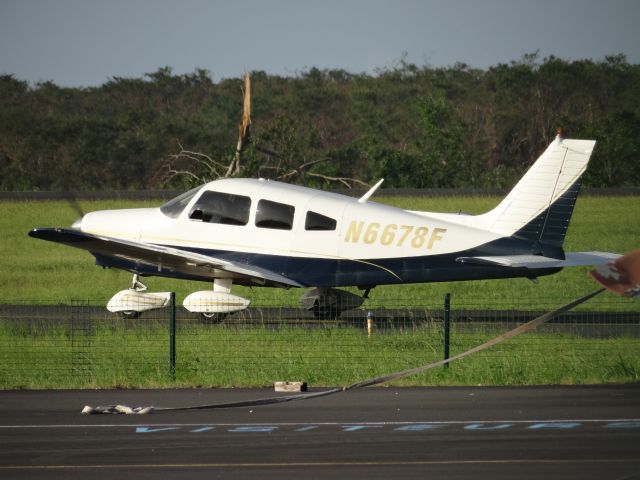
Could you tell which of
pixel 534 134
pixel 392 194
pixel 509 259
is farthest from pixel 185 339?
pixel 534 134

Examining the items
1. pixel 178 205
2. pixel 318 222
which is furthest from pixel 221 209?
pixel 318 222

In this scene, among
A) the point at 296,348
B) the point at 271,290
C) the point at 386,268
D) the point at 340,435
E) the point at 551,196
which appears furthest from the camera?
the point at 271,290

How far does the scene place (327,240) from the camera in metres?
19.5

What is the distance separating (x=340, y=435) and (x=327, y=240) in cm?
813

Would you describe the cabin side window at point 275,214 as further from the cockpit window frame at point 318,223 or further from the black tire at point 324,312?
the black tire at point 324,312

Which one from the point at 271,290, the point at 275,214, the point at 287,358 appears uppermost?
the point at 275,214

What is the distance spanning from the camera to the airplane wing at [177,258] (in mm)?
19578

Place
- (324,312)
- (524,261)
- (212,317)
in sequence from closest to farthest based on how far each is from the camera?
(524,261) → (212,317) → (324,312)

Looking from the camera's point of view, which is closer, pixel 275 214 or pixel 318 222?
pixel 318 222

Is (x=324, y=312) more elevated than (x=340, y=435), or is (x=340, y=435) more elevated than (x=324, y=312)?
(x=324, y=312)

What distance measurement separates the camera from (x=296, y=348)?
1719cm

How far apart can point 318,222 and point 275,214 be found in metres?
0.71

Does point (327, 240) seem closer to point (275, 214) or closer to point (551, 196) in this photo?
point (275, 214)

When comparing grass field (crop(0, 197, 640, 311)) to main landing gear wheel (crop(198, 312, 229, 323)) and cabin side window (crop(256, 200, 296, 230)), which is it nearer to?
cabin side window (crop(256, 200, 296, 230))
